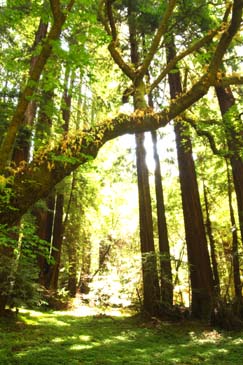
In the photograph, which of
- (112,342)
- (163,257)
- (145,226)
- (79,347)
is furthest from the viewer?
(145,226)

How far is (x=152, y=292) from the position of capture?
428 inches

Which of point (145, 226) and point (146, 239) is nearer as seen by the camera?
point (146, 239)

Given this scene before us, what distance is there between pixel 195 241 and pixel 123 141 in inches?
276

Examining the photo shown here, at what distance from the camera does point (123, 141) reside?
1673 cm

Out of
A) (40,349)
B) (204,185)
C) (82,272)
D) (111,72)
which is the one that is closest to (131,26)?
(111,72)

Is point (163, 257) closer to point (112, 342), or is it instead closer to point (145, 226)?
point (145, 226)

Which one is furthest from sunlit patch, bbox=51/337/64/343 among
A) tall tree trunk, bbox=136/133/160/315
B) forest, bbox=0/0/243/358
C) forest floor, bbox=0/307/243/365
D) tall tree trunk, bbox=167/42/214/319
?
tall tree trunk, bbox=167/42/214/319

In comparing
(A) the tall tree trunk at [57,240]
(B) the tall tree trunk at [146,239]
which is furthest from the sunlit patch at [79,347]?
(A) the tall tree trunk at [57,240]

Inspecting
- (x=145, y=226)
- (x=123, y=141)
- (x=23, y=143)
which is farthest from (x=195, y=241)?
(x=123, y=141)

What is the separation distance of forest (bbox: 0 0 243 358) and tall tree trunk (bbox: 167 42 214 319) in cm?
3

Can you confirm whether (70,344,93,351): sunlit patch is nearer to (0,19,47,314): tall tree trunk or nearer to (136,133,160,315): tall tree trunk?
(0,19,47,314): tall tree trunk

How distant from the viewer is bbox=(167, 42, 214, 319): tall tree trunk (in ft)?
35.1

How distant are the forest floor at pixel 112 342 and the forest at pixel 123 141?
0.68m

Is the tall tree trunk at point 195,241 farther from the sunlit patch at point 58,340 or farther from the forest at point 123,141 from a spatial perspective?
the sunlit patch at point 58,340
